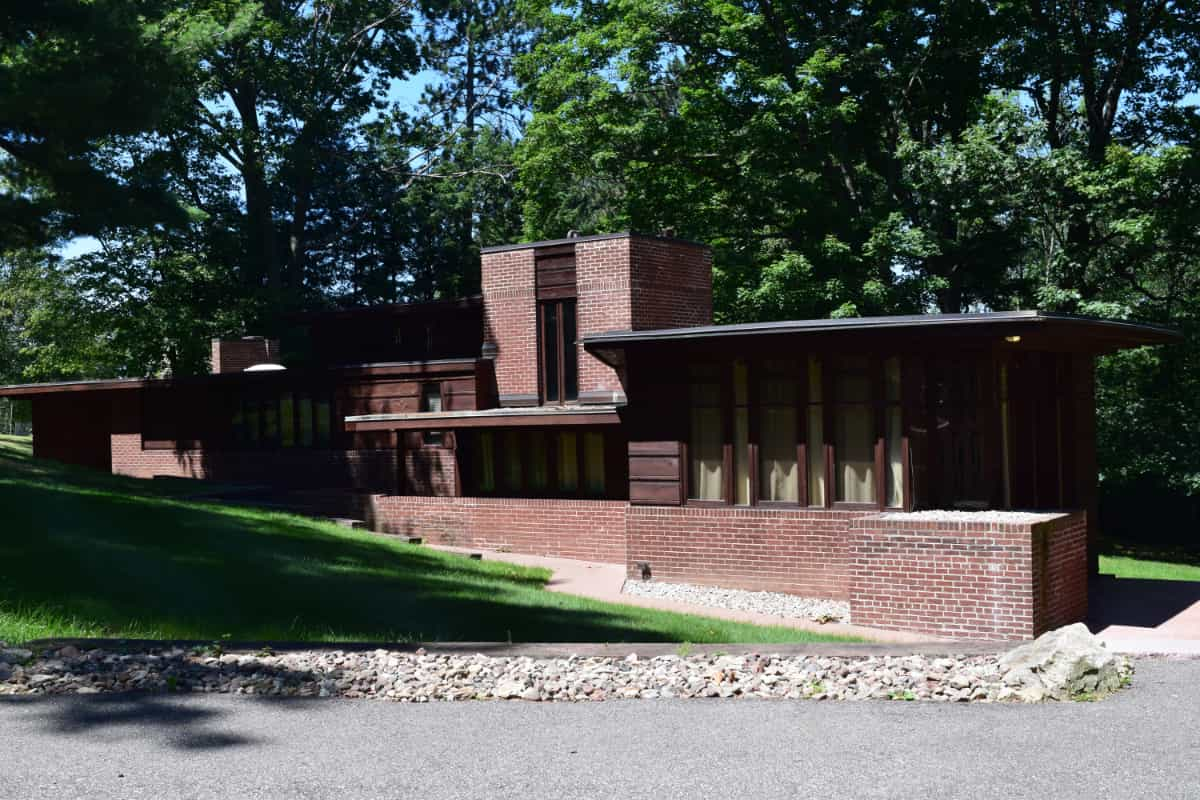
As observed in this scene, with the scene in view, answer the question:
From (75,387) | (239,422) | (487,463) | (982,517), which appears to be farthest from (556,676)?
(75,387)

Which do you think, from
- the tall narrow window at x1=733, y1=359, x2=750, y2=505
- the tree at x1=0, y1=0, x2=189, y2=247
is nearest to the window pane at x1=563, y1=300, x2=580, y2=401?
the tree at x1=0, y1=0, x2=189, y2=247

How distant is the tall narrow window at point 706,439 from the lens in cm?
1603

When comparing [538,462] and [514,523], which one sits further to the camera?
[538,462]

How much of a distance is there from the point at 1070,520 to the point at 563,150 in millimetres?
18692

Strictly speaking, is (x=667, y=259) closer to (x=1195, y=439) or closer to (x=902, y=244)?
(x=902, y=244)

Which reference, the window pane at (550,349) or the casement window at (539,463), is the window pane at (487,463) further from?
the window pane at (550,349)

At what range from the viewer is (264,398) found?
1166 inches

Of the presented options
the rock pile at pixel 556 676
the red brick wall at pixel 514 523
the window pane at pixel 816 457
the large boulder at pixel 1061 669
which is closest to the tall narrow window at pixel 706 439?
the window pane at pixel 816 457

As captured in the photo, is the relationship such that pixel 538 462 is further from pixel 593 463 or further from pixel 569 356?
pixel 569 356

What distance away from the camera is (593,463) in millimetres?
21656

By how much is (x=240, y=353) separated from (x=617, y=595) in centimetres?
2115


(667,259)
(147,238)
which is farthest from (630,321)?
(147,238)

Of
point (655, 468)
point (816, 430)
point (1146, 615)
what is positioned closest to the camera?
point (1146, 615)

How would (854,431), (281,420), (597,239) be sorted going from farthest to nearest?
(281,420)
(597,239)
(854,431)
